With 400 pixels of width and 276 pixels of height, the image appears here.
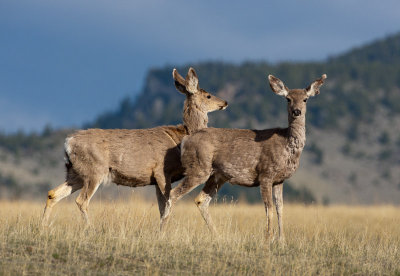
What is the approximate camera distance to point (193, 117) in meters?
13.2

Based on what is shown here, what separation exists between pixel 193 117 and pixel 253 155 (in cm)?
226

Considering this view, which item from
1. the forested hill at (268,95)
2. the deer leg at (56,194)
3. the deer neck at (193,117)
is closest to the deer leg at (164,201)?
the deer leg at (56,194)

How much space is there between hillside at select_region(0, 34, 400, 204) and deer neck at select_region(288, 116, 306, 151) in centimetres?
6095

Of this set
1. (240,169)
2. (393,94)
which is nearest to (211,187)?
(240,169)

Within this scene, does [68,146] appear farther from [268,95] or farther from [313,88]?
[268,95]

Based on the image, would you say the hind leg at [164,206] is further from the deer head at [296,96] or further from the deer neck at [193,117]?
the deer head at [296,96]

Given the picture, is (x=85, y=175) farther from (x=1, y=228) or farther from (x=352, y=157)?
(x=352, y=157)

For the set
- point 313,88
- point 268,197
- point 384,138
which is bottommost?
point 384,138

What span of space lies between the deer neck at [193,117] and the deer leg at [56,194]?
2352 millimetres

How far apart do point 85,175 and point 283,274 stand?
4.41 m

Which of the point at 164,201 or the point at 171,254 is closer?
the point at 171,254

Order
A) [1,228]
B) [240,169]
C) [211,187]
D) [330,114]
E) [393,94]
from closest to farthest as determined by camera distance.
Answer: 1. [1,228]
2. [240,169]
3. [211,187]
4. [330,114]
5. [393,94]

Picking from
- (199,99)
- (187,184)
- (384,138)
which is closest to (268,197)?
(187,184)

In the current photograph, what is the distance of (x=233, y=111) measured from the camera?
4306 inches
